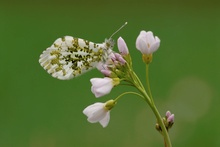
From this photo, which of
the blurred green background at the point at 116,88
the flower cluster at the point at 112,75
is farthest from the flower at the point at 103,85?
the blurred green background at the point at 116,88

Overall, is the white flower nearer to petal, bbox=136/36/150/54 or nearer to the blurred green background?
petal, bbox=136/36/150/54

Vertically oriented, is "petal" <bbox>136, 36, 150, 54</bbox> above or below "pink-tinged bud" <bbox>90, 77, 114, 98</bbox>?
above

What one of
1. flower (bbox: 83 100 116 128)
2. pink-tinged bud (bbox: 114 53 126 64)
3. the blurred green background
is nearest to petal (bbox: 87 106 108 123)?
flower (bbox: 83 100 116 128)

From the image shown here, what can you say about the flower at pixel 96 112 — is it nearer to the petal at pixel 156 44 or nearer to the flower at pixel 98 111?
the flower at pixel 98 111

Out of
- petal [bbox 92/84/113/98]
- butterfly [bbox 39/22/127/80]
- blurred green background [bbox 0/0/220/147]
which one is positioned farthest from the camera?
blurred green background [bbox 0/0/220/147]

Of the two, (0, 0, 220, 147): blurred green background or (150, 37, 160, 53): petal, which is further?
(0, 0, 220, 147): blurred green background

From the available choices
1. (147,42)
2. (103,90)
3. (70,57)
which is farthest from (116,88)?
(103,90)

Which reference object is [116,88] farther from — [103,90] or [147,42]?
[103,90]

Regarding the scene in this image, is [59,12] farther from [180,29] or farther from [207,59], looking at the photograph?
[207,59]

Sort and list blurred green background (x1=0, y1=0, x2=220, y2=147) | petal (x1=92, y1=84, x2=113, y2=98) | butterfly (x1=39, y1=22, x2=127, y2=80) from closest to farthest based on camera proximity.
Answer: petal (x1=92, y1=84, x2=113, y2=98) < butterfly (x1=39, y1=22, x2=127, y2=80) < blurred green background (x1=0, y1=0, x2=220, y2=147)
